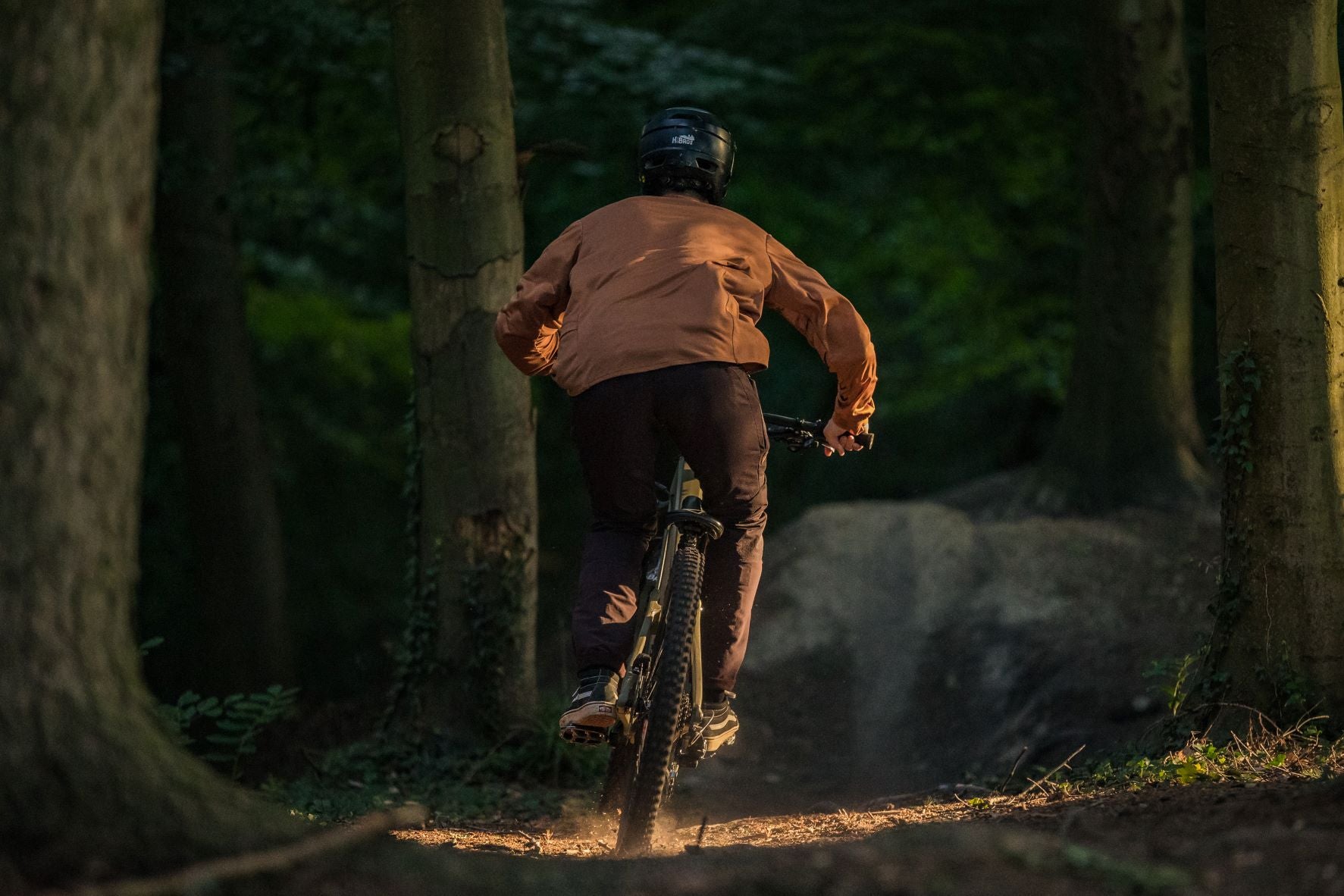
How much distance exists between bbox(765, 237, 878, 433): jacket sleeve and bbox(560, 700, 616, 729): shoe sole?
133cm

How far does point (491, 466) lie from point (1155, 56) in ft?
19.3

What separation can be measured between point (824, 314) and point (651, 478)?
0.83 metres

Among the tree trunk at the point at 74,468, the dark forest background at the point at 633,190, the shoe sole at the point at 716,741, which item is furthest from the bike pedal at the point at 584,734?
the dark forest background at the point at 633,190

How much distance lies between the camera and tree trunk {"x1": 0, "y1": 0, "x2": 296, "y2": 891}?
116 inches

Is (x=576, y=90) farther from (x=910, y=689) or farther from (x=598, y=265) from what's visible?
(x=598, y=265)

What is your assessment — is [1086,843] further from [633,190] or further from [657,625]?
[633,190]

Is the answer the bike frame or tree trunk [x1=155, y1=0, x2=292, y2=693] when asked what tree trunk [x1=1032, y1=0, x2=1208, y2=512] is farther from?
the bike frame

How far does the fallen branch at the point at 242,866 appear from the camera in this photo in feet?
9.05

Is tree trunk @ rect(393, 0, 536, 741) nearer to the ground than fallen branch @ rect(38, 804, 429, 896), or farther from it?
farther from it

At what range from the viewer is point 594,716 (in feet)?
15.3

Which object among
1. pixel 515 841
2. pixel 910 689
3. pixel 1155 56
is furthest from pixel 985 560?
pixel 515 841

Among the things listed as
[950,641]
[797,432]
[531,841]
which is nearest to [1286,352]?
[797,432]

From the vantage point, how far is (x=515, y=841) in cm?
534

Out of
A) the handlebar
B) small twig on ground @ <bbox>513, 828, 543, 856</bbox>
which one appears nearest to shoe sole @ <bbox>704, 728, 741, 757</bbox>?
small twig on ground @ <bbox>513, 828, 543, 856</bbox>
